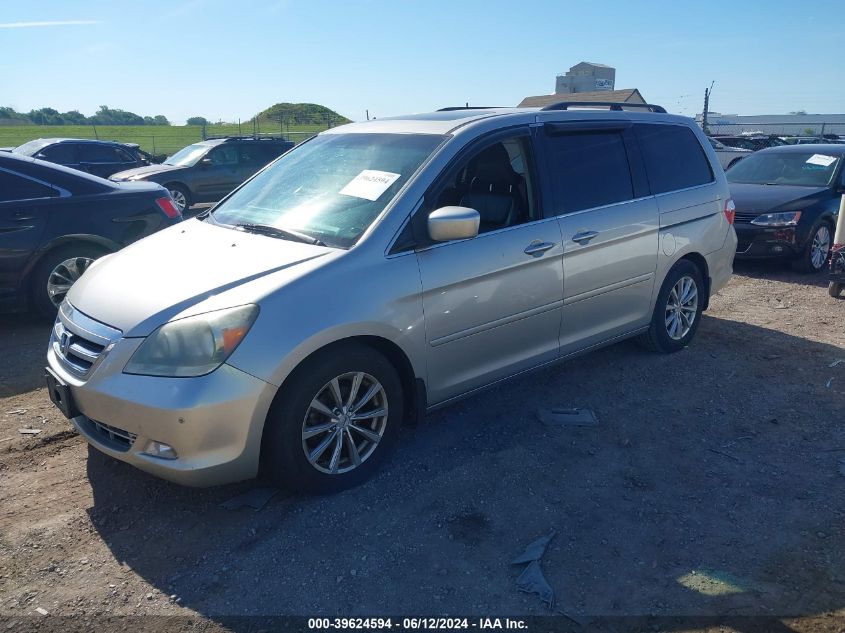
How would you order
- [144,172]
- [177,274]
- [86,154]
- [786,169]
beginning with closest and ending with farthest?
1. [177,274]
2. [786,169]
3. [144,172]
4. [86,154]

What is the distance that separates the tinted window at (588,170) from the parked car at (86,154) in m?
13.7

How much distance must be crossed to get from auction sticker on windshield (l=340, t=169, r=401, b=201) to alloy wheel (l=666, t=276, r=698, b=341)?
2.73 m

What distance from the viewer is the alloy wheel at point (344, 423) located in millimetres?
3402

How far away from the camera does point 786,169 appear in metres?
9.73

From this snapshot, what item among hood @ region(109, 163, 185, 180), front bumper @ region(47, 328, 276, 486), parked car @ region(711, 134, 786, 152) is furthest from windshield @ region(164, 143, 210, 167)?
parked car @ region(711, 134, 786, 152)

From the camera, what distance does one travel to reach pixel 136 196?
22.1 feet

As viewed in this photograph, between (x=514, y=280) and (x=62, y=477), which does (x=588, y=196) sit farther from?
(x=62, y=477)

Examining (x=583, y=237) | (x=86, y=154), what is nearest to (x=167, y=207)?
(x=583, y=237)

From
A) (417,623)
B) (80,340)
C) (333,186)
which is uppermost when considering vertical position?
(333,186)

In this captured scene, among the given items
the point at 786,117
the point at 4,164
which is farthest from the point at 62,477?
the point at 786,117

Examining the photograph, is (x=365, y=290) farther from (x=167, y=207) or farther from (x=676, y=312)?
(x=167, y=207)

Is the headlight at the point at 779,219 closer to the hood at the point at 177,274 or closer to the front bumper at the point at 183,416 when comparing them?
the hood at the point at 177,274

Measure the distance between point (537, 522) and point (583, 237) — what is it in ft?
6.49

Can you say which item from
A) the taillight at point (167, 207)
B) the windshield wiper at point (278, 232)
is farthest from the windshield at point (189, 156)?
the windshield wiper at point (278, 232)
